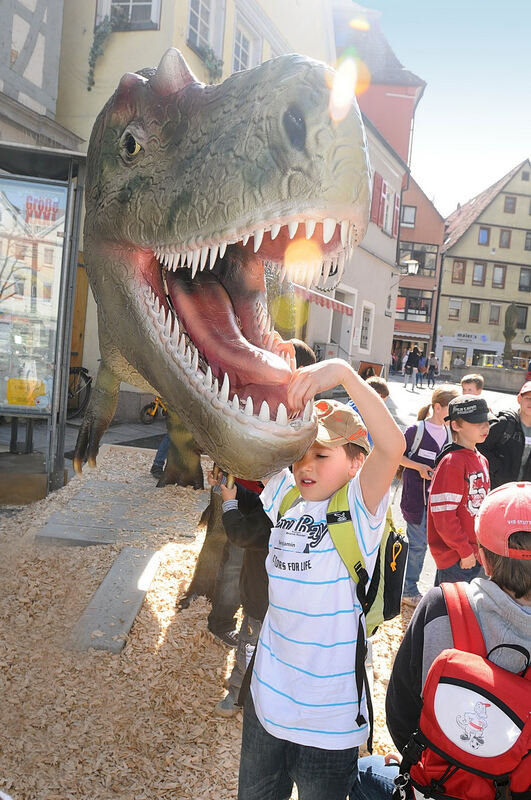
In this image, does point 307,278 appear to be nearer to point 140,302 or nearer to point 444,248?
point 140,302

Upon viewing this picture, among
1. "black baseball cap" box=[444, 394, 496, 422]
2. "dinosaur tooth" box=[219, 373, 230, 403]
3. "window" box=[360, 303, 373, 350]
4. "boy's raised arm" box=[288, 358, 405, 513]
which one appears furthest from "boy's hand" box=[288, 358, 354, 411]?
"window" box=[360, 303, 373, 350]

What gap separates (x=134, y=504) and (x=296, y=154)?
13.6 ft

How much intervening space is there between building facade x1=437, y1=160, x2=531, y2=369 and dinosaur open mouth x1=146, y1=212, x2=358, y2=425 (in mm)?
36631

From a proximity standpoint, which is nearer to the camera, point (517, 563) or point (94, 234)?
point (517, 563)

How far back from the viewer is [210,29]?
8.06m

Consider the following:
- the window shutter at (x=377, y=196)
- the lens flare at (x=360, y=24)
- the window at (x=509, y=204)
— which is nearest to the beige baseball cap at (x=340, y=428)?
the window shutter at (x=377, y=196)

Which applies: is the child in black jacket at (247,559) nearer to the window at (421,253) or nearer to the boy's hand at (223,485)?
the boy's hand at (223,485)

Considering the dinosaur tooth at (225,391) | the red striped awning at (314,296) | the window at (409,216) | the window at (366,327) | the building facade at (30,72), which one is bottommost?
the dinosaur tooth at (225,391)

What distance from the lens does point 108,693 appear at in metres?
2.54

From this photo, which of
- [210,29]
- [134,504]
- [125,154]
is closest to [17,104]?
[210,29]

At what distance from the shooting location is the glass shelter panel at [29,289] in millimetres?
4141

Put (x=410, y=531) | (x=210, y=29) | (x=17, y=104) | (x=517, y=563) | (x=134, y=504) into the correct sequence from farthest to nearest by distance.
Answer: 1. (x=210, y=29)
2. (x=17, y=104)
3. (x=134, y=504)
4. (x=410, y=531)
5. (x=517, y=563)

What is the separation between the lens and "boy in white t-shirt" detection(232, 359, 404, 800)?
1.45 m

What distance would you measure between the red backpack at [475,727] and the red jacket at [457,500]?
1722 mm
